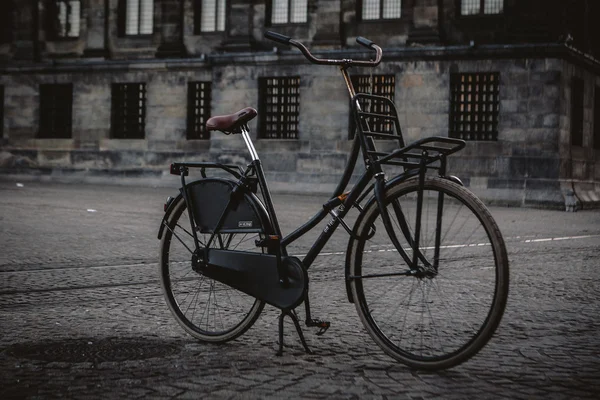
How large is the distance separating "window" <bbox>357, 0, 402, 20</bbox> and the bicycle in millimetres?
23162

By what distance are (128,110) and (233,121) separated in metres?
27.4

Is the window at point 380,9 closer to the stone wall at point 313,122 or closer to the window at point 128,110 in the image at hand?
the stone wall at point 313,122

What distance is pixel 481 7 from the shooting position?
26328 mm

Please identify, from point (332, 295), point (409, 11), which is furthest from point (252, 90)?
point (332, 295)

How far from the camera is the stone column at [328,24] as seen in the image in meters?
27.7

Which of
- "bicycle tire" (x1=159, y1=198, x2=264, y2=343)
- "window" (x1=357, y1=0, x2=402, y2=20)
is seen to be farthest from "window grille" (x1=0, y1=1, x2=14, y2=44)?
"bicycle tire" (x1=159, y1=198, x2=264, y2=343)

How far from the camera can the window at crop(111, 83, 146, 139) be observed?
31.2 meters

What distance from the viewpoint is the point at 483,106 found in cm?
2555

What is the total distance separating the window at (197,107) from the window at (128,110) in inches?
82.7

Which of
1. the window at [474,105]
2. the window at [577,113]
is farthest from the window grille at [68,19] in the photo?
the window at [577,113]

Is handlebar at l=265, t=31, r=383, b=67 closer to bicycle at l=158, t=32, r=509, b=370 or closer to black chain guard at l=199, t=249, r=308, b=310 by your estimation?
bicycle at l=158, t=32, r=509, b=370

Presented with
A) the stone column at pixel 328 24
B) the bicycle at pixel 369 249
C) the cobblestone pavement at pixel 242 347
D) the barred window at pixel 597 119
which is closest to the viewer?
the cobblestone pavement at pixel 242 347

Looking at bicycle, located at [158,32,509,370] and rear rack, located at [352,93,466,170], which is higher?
rear rack, located at [352,93,466,170]

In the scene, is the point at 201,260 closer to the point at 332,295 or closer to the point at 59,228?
the point at 332,295
